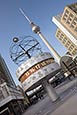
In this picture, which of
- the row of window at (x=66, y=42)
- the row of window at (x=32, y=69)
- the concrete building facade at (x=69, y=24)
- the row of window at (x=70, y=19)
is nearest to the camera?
the row of window at (x=32, y=69)

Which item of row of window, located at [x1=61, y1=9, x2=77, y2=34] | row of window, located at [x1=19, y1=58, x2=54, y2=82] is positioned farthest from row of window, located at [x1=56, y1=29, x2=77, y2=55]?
row of window, located at [x1=19, y1=58, x2=54, y2=82]

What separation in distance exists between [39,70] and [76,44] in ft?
308

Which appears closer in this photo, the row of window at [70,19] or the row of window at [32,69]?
the row of window at [32,69]

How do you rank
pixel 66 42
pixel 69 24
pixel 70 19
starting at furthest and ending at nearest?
pixel 66 42
pixel 69 24
pixel 70 19

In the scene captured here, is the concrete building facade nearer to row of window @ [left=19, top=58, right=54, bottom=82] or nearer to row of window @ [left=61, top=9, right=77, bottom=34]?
row of window @ [left=61, top=9, right=77, bottom=34]

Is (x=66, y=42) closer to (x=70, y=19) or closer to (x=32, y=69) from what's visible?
(x=70, y=19)

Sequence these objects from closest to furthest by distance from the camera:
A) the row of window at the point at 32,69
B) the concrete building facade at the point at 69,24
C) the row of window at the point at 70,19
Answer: the row of window at the point at 32,69 < the row of window at the point at 70,19 < the concrete building facade at the point at 69,24

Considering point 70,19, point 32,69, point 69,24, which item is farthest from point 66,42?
point 32,69

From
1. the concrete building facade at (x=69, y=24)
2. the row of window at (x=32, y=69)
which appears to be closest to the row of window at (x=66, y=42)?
the concrete building facade at (x=69, y=24)

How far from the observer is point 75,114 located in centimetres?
569

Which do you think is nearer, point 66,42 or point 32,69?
point 32,69

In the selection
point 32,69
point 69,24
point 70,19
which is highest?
point 70,19

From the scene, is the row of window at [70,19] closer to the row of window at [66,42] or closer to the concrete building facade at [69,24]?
the concrete building facade at [69,24]

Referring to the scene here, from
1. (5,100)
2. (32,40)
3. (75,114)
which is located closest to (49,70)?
(32,40)
